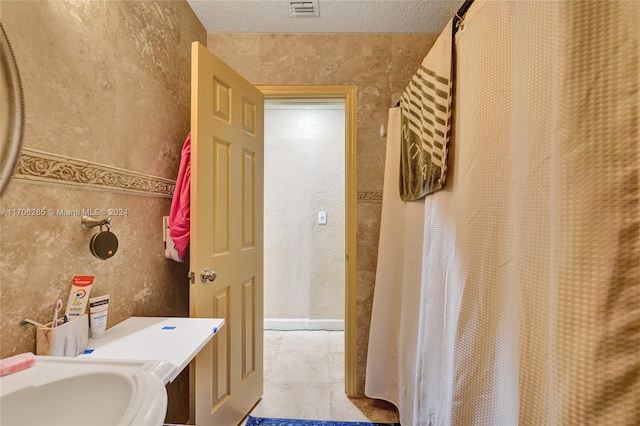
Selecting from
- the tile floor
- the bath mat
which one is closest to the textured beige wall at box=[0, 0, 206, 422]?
the bath mat

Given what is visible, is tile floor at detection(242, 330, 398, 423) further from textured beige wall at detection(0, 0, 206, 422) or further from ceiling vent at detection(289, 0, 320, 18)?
ceiling vent at detection(289, 0, 320, 18)

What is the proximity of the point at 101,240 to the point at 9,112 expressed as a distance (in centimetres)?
40

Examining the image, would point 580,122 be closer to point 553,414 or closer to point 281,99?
point 553,414

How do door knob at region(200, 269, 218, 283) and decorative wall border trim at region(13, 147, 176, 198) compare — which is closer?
decorative wall border trim at region(13, 147, 176, 198)

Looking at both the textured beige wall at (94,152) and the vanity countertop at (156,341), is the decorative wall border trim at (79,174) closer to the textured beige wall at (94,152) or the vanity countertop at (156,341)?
the textured beige wall at (94,152)

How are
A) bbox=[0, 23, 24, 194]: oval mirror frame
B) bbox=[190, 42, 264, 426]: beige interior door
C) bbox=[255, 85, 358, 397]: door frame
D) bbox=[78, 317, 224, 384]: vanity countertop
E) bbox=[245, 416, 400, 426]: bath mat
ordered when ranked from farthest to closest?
bbox=[255, 85, 358, 397]: door frame, bbox=[245, 416, 400, 426]: bath mat, bbox=[190, 42, 264, 426]: beige interior door, bbox=[78, 317, 224, 384]: vanity countertop, bbox=[0, 23, 24, 194]: oval mirror frame

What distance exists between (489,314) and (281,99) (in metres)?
1.58

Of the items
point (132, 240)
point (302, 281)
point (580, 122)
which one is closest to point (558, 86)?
point (580, 122)

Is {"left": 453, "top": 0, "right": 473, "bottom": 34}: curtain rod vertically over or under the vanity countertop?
over

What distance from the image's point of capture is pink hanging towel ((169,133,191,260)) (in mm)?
1152

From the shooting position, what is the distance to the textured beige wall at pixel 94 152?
25.5 inches

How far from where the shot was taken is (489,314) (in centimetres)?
67

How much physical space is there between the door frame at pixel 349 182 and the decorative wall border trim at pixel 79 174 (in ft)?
3.12

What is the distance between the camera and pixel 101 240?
0.83 meters
